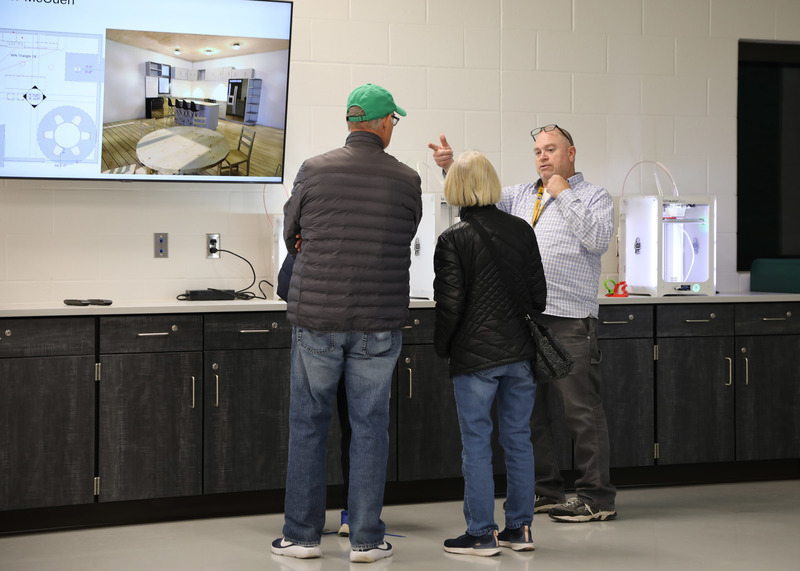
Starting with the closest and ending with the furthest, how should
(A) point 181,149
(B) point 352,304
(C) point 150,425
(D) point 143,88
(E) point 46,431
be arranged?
(B) point 352,304
(E) point 46,431
(C) point 150,425
(D) point 143,88
(A) point 181,149

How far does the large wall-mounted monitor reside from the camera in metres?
3.94

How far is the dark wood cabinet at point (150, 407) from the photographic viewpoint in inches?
147

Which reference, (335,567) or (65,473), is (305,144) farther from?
(335,567)

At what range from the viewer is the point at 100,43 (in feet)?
13.1

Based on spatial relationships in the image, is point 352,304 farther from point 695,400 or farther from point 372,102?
point 695,400

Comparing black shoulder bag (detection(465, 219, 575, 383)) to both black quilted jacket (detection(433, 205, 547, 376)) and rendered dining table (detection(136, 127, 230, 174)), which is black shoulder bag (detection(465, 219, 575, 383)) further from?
rendered dining table (detection(136, 127, 230, 174))

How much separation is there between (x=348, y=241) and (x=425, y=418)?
4.35 feet

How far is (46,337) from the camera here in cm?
366

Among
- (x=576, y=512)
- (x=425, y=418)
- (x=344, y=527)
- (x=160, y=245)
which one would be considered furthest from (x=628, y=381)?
(x=160, y=245)

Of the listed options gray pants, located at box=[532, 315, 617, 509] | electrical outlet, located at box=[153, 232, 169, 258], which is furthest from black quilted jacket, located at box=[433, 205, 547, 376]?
electrical outlet, located at box=[153, 232, 169, 258]

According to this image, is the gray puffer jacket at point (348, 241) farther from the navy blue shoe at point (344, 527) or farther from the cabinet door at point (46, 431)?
the cabinet door at point (46, 431)

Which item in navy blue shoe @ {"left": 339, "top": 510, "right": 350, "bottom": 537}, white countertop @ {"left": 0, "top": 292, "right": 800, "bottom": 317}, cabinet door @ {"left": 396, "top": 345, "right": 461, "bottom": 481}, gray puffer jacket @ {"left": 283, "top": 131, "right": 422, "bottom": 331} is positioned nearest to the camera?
gray puffer jacket @ {"left": 283, "top": 131, "right": 422, "bottom": 331}

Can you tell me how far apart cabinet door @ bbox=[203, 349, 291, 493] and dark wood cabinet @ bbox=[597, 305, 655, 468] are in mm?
1494

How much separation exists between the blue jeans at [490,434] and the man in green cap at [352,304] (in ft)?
0.94
